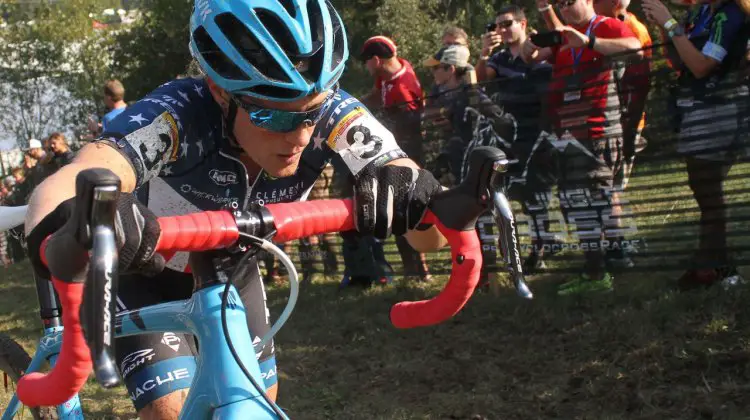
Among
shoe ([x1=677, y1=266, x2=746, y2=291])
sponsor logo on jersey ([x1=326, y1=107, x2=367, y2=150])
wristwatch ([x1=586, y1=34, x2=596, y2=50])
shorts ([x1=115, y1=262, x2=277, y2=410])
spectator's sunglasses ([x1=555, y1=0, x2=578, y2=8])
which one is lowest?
shoe ([x1=677, y1=266, x2=746, y2=291])

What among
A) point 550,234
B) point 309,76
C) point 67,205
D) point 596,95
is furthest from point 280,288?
point 67,205

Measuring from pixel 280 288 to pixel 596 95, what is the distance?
388cm

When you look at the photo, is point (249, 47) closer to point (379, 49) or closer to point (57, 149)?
point (379, 49)

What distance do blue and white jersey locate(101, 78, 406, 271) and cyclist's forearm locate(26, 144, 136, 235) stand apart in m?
0.09

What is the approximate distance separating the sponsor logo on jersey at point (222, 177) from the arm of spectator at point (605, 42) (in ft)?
11.3

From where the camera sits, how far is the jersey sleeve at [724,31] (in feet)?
15.1

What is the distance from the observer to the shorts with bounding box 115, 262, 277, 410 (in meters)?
2.47

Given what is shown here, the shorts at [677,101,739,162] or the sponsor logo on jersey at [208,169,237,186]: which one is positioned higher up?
the sponsor logo on jersey at [208,169,237,186]

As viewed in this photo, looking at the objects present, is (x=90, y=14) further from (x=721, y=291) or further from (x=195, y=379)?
(x=195, y=379)

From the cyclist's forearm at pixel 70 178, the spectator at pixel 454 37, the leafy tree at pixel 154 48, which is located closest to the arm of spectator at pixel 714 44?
the spectator at pixel 454 37

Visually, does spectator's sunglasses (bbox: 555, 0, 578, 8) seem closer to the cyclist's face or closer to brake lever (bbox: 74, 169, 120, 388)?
the cyclist's face

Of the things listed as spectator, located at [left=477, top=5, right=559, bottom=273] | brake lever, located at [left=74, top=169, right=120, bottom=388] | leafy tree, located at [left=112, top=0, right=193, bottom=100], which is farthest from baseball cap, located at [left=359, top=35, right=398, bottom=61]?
leafy tree, located at [left=112, top=0, right=193, bottom=100]

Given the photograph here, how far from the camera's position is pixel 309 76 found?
2.11m

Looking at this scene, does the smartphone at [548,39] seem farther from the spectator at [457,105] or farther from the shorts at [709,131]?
the shorts at [709,131]
